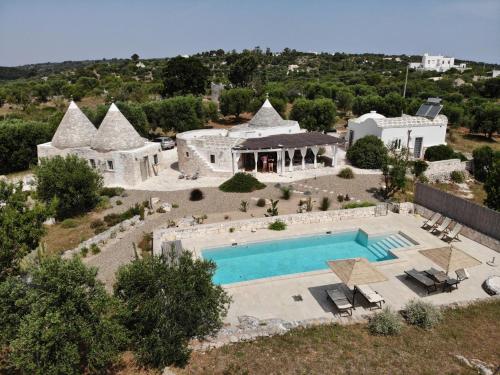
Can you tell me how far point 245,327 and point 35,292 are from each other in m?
6.37

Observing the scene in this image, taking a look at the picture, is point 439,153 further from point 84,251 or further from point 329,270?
point 84,251

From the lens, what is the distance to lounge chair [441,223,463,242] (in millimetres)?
18172

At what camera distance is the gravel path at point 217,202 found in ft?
58.6

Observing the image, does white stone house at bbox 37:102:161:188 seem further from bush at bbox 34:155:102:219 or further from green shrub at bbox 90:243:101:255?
green shrub at bbox 90:243:101:255

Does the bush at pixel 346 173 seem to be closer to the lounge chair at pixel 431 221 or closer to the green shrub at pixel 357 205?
the green shrub at pixel 357 205

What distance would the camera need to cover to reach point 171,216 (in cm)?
2197

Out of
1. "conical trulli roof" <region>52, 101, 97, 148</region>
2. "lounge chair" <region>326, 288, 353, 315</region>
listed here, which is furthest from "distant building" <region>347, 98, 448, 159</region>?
"conical trulli roof" <region>52, 101, 97, 148</region>

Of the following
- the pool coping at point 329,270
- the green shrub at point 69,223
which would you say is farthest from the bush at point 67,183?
the pool coping at point 329,270

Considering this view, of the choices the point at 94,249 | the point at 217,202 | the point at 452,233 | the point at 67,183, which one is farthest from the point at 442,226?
the point at 67,183

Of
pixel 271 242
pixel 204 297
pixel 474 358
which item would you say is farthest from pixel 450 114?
pixel 204 297

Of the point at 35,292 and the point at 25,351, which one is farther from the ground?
the point at 35,292

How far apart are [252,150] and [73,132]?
15351 mm

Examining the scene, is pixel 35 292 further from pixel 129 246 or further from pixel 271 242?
pixel 271 242

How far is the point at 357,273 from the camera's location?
12359 mm
